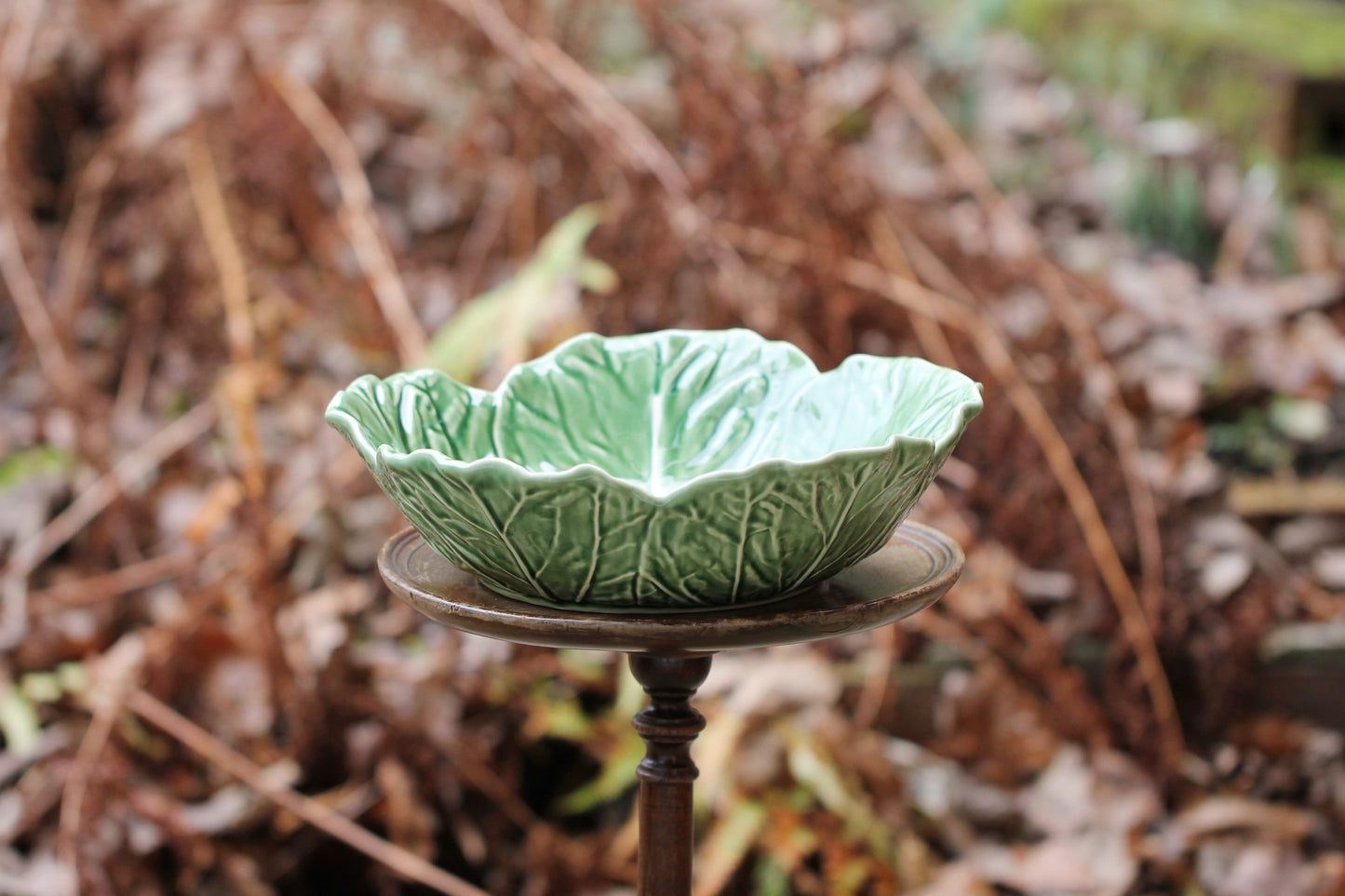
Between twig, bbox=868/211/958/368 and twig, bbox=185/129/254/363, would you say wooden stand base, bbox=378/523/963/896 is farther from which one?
twig, bbox=185/129/254/363

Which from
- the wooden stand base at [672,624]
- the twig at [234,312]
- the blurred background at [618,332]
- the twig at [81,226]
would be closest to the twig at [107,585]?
the blurred background at [618,332]

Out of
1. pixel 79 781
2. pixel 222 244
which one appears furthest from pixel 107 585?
pixel 222 244

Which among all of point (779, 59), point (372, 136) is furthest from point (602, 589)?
point (372, 136)

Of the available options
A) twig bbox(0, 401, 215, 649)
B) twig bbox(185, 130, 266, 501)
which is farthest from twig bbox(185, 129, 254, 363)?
twig bbox(0, 401, 215, 649)

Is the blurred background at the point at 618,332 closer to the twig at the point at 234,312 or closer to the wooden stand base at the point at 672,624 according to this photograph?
the twig at the point at 234,312

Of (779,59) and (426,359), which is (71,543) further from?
(779,59)

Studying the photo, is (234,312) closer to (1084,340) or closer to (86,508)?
(86,508)
